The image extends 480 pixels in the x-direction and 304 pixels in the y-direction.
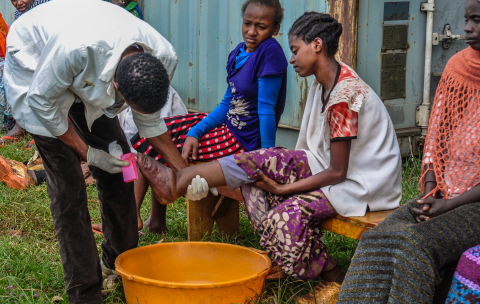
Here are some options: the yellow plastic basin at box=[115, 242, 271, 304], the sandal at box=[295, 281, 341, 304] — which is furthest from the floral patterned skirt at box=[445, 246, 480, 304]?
the yellow plastic basin at box=[115, 242, 271, 304]

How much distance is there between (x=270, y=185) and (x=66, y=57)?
114 centimetres

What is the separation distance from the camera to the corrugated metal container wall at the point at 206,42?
4.45 m

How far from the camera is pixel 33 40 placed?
226 cm

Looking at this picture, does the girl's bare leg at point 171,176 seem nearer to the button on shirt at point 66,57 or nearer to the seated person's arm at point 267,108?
the button on shirt at point 66,57

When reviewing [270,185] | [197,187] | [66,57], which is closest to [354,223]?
[270,185]

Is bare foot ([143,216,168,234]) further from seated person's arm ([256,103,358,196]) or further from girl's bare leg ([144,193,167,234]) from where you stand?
seated person's arm ([256,103,358,196])

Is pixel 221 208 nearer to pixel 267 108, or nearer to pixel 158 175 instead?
pixel 267 108

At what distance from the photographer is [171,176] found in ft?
8.27

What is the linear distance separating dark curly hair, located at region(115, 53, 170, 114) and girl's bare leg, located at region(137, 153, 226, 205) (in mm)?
569

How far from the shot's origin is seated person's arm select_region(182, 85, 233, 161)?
10.3 ft

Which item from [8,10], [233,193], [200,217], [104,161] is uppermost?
[8,10]

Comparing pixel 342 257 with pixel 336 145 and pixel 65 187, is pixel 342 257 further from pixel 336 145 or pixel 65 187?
pixel 65 187

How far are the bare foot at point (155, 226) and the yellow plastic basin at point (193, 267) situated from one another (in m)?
0.78

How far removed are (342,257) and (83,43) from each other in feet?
6.13
